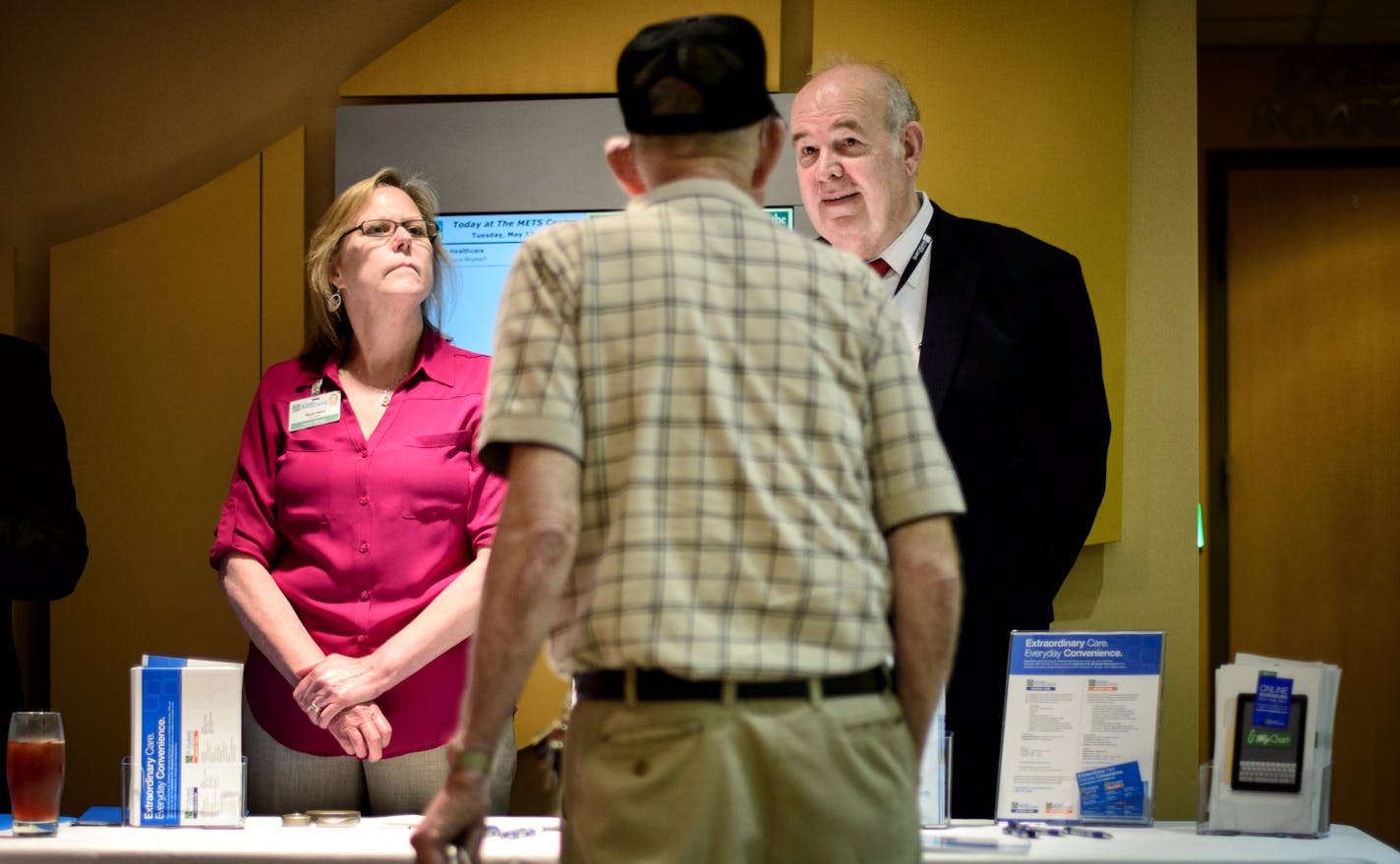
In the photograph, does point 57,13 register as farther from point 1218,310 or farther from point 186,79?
point 1218,310

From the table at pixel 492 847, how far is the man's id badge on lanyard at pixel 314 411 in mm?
885

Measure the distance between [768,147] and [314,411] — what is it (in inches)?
63.6

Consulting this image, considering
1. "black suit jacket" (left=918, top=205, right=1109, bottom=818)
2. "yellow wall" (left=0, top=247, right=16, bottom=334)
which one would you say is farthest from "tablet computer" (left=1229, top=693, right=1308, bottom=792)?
"yellow wall" (left=0, top=247, right=16, bottom=334)

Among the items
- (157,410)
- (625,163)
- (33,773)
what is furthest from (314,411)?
(625,163)

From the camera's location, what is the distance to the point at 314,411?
9.61 ft

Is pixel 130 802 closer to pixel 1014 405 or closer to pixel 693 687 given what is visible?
pixel 693 687

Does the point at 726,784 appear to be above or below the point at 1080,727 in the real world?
above

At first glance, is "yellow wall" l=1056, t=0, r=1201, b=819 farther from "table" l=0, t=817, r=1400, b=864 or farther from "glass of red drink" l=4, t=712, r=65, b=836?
"glass of red drink" l=4, t=712, r=65, b=836

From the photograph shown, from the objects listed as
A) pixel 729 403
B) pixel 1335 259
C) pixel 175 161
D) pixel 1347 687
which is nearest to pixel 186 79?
pixel 175 161

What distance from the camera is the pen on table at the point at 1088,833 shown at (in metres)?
2.27

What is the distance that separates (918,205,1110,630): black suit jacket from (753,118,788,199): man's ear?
1.30 m

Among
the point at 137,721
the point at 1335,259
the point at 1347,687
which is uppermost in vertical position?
the point at 1335,259

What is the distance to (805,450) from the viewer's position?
4.79 feet

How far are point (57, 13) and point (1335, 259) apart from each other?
438 cm
